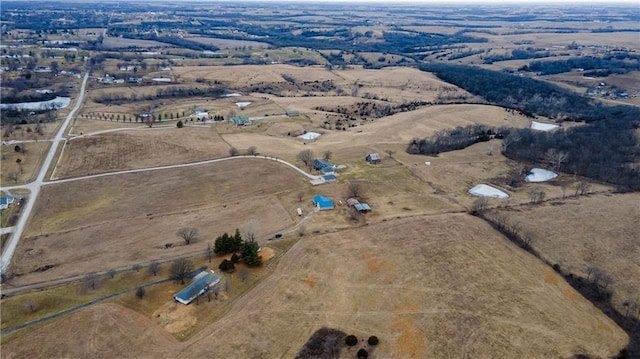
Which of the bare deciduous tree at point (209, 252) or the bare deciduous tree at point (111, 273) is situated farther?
the bare deciduous tree at point (209, 252)

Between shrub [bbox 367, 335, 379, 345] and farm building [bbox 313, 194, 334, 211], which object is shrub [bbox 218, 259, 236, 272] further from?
farm building [bbox 313, 194, 334, 211]

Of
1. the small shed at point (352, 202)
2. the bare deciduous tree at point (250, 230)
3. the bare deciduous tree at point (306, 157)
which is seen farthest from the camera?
the bare deciduous tree at point (306, 157)

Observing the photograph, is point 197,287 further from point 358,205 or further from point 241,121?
point 241,121

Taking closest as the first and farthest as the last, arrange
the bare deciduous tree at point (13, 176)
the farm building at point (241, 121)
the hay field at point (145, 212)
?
the hay field at point (145, 212), the bare deciduous tree at point (13, 176), the farm building at point (241, 121)

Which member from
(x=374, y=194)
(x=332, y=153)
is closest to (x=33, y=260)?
(x=374, y=194)

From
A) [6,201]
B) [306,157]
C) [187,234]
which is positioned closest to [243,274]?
[187,234]

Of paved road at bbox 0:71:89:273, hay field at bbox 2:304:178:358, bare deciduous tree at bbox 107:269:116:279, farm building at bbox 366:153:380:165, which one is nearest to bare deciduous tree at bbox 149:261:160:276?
bare deciduous tree at bbox 107:269:116:279

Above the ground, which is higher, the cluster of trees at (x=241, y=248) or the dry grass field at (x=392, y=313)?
the cluster of trees at (x=241, y=248)

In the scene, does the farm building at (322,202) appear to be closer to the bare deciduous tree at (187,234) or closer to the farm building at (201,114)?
the bare deciduous tree at (187,234)

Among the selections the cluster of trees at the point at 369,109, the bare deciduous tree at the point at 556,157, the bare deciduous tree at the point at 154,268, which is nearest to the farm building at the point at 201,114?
the cluster of trees at the point at 369,109
